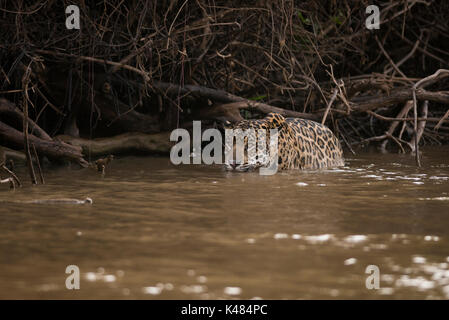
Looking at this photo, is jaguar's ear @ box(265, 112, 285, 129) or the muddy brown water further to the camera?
jaguar's ear @ box(265, 112, 285, 129)

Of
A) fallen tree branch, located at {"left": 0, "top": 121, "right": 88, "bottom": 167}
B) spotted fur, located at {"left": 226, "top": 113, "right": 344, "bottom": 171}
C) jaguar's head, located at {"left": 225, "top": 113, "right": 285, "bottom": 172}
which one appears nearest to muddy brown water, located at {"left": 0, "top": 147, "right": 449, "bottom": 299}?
fallen tree branch, located at {"left": 0, "top": 121, "right": 88, "bottom": 167}

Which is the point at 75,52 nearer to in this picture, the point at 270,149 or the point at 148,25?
A: the point at 148,25

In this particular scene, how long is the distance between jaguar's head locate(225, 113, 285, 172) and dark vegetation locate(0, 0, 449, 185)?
0.65m

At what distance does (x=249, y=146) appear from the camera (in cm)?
664

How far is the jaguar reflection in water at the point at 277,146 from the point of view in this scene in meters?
6.64

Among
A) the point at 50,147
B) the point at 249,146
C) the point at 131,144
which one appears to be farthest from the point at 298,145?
the point at 50,147

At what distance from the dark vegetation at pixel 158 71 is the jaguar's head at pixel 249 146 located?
0.65m

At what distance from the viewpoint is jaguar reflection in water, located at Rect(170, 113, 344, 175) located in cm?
664

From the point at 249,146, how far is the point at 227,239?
332cm

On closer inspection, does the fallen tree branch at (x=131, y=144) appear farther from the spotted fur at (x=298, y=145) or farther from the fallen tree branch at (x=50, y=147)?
the spotted fur at (x=298, y=145)

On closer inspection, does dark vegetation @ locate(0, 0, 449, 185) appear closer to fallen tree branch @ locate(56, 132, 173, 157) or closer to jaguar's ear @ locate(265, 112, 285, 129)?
fallen tree branch @ locate(56, 132, 173, 157)

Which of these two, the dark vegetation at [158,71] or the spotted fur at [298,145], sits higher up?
the dark vegetation at [158,71]

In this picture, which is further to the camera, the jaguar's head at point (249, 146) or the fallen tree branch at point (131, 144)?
the fallen tree branch at point (131, 144)

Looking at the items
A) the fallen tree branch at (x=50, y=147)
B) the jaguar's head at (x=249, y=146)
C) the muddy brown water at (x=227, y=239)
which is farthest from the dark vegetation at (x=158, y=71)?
the muddy brown water at (x=227, y=239)
